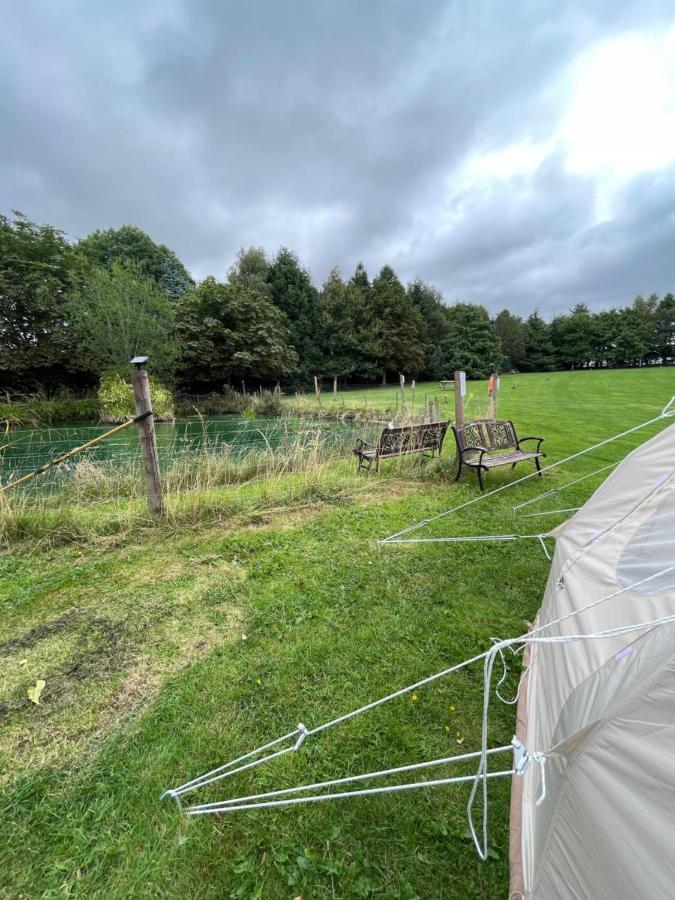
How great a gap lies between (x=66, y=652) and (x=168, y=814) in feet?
4.90

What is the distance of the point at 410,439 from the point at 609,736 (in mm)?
5704

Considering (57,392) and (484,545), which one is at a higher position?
(57,392)

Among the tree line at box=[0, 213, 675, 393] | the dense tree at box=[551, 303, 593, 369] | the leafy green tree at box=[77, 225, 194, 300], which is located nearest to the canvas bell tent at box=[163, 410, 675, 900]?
the tree line at box=[0, 213, 675, 393]

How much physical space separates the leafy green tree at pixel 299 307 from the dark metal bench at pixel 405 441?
28.0 metres

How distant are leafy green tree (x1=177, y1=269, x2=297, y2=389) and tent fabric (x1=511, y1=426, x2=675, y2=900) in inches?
1021

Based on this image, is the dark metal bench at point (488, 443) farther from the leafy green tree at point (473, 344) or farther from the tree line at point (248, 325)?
the leafy green tree at point (473, 344)

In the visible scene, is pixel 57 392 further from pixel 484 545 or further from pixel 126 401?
pixel 484 545

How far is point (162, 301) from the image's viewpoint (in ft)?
70.7

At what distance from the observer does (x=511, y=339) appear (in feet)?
147

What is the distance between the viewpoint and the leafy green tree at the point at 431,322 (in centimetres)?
4209

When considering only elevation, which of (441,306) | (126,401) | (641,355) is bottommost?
(126,401)

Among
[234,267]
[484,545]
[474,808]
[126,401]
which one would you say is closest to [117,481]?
[484,545]

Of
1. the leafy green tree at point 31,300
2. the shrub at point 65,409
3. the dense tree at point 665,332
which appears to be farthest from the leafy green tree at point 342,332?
the dense tree at point 665,332

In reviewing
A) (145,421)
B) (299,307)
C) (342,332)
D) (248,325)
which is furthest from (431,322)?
(145,421)
